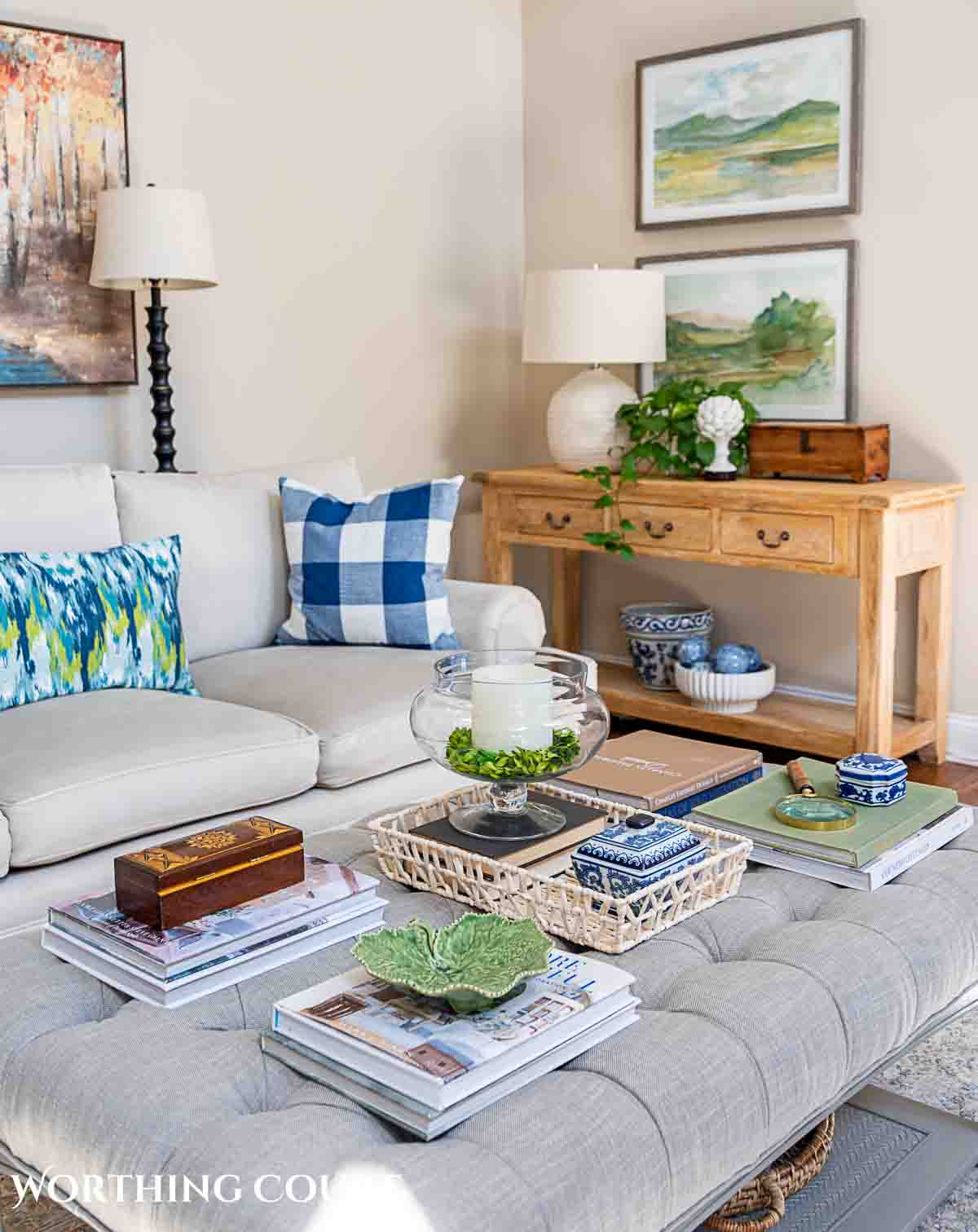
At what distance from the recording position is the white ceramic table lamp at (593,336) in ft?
12.0

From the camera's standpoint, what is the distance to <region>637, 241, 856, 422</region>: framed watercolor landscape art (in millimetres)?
3688

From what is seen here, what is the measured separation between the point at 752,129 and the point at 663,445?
927 millimetres

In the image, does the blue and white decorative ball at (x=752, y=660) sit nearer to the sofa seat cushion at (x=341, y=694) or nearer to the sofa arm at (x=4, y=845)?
the sofa seat cushion at (x=341, y=694)

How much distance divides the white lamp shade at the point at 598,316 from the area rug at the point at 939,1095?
2.10m

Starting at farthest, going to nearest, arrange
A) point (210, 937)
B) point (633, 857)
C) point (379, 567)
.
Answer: point (379, 567) < point (633, 857) < point (210, 937)

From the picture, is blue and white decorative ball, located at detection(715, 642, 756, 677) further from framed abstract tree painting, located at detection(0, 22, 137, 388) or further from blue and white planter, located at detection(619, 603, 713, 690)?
framed abstract tree painting, located at detection(0, 22, 137, 388)

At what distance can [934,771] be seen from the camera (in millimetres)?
3521

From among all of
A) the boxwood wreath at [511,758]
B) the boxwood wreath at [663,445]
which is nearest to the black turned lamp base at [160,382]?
the boxwood wreath at [663,445]

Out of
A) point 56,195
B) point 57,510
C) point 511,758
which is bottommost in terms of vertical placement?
point 511,758

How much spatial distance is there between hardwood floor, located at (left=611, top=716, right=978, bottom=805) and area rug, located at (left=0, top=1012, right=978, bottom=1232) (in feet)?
3.97

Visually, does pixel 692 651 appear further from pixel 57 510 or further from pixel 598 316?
pixel 57 510

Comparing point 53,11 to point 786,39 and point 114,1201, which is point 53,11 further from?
point 114,1201

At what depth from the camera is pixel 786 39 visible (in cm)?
367

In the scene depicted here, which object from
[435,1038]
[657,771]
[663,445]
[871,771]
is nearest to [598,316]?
[663,445]
